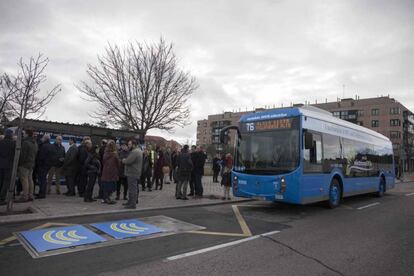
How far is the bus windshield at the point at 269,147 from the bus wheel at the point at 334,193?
2493mm

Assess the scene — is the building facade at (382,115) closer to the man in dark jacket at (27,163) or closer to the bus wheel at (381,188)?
the bus wheel at (381,188)

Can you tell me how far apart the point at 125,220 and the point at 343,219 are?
5.85 metres

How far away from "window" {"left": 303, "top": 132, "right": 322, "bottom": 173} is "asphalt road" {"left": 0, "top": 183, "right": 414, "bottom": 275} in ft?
4.84

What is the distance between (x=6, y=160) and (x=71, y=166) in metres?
2.20

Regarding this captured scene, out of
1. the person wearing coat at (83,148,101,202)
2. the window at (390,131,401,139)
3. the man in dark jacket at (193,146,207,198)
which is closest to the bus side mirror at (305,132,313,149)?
the man in dark jacket at (193,146,207,198)

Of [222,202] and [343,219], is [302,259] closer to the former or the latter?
[343,219]

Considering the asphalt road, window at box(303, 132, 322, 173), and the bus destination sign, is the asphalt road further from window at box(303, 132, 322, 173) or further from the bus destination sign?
the bus destination sign

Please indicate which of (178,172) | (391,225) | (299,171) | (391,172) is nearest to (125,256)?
(299,171)

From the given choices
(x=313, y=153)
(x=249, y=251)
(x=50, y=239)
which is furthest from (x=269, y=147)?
(x=50, y=239)

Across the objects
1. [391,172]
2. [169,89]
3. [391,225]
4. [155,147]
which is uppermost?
[169,89]

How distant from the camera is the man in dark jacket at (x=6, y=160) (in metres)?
8.18

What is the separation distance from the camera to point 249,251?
206 inches

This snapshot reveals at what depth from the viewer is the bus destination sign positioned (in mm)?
8844

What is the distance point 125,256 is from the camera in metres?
4.78
